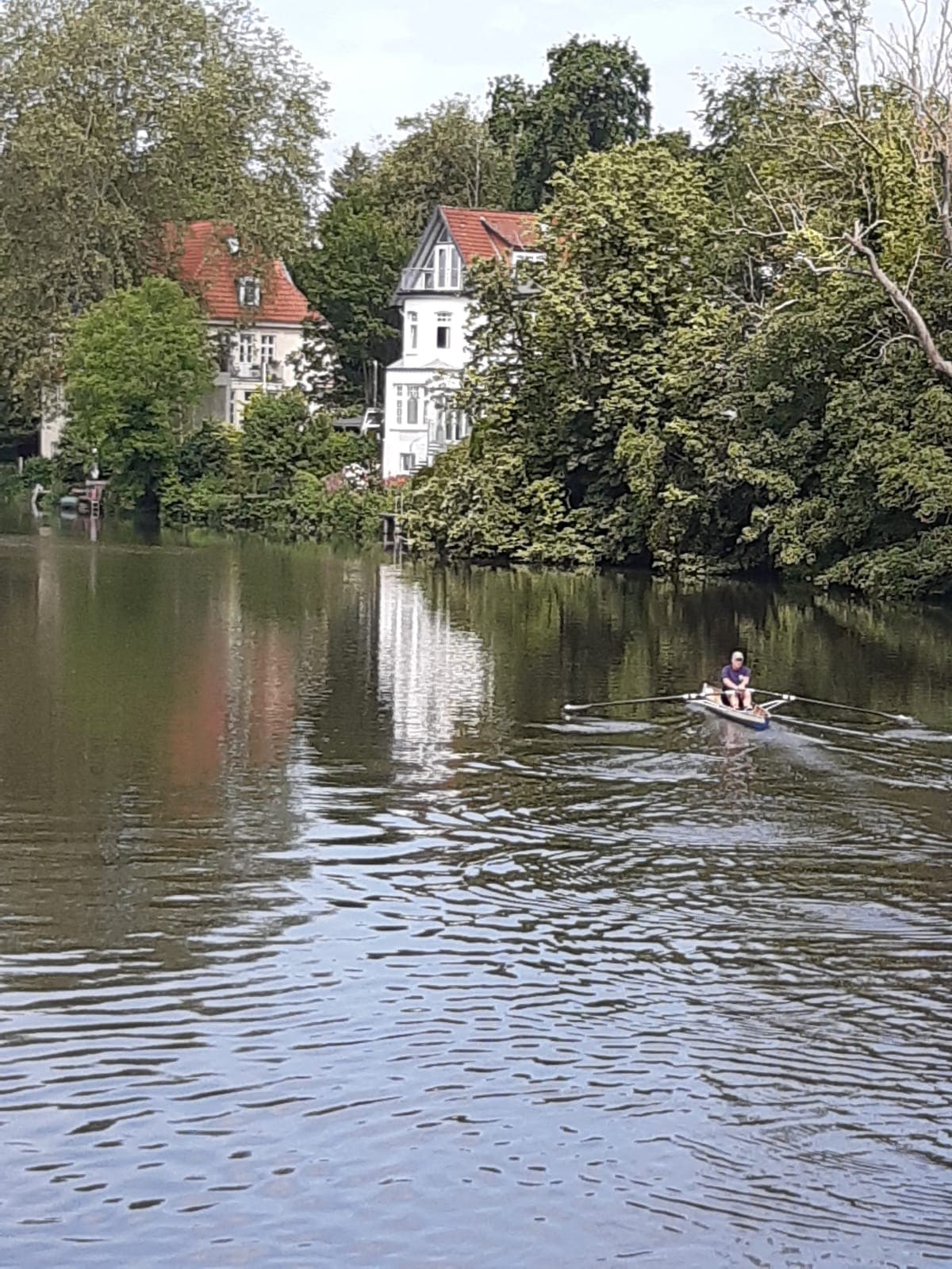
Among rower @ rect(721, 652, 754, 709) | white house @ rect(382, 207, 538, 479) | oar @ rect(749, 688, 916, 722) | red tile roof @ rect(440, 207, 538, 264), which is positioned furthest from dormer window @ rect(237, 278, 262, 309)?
rower @ rect(721, 652, 754, 709)

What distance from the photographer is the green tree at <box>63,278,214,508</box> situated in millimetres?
73875

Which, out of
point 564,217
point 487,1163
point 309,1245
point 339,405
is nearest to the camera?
point 309,1245

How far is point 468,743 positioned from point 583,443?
3608 centimetres

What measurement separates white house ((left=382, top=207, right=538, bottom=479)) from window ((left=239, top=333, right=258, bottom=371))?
1577 cm

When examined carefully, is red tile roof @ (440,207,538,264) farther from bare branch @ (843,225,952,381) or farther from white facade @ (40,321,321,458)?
bare branch @ (843,225,952,381)

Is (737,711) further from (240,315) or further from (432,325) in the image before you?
(240,315)

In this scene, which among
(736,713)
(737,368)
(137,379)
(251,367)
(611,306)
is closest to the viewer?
(736,713)

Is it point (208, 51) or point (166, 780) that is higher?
point (208, 51)

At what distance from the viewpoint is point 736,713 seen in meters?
23.6

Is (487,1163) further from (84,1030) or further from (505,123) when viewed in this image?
(505,123)

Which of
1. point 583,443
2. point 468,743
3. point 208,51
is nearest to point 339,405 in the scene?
point 208,51

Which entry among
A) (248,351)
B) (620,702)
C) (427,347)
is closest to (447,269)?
(427,347)

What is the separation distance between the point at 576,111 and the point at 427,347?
25.8 meters

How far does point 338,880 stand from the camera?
15234 mm
